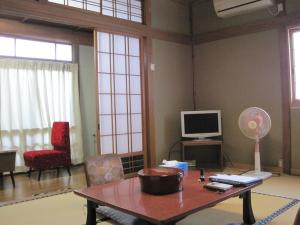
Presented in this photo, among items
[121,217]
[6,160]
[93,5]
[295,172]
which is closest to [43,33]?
[93,5]

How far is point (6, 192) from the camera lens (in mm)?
4020

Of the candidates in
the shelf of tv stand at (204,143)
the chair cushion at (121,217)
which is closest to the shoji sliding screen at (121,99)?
the shelf of tv stand at (204,143)

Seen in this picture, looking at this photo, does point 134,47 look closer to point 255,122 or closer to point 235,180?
point 255,122

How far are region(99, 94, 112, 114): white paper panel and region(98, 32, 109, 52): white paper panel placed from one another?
0.65 metres

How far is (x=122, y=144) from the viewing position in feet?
15.1

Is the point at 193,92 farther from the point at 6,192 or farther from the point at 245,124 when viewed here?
the point at 6,192

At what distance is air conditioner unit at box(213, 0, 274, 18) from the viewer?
4.39m

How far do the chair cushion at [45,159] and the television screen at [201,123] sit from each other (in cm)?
198

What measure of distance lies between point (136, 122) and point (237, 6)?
2.29 m

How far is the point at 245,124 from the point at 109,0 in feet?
8.41

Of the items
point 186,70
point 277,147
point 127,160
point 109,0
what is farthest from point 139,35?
point 277,147

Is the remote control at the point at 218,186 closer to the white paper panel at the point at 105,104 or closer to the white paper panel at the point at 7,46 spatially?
the white paper panel at the point at 105,104

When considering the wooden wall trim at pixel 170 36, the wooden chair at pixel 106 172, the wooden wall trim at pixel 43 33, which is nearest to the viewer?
the wooden chair at pixel 106 172

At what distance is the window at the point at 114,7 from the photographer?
13.4 ft
